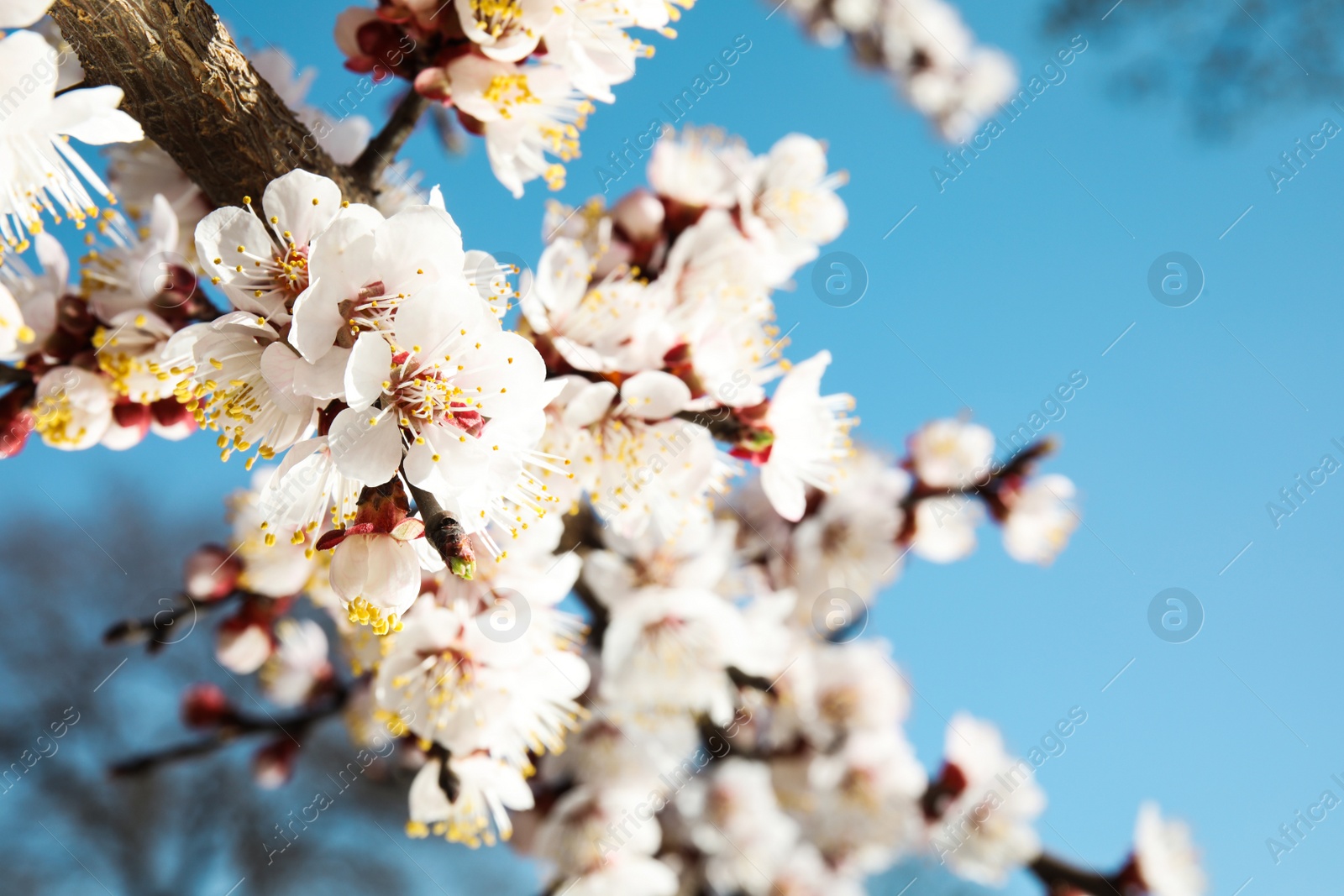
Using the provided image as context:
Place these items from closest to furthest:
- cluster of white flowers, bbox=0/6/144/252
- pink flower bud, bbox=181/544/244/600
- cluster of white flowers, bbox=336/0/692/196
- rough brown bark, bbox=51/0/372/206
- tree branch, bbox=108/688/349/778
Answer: cluster of white flowers, bbox=0/6/144/252, rough brown bark, bbox=51/0/372/206, cluster of white flowers, bbox=336/0/692/196, pink flower bud, bbox=181/544/244/600, tree branch, bbox=108/688/349/778

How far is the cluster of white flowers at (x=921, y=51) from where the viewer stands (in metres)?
2.68

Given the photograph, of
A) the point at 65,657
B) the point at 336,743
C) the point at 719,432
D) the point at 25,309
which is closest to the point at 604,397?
the point at 719,432

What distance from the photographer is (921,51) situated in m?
3.05

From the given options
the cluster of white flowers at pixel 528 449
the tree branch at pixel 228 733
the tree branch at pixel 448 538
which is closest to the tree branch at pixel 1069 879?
the cluster of white flowers at pixel 528 449

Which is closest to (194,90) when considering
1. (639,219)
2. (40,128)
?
(40,128)

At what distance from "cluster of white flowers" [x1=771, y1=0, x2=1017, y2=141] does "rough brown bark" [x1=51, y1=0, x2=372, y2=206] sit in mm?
2343

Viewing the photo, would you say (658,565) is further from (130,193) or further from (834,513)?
(130,193)

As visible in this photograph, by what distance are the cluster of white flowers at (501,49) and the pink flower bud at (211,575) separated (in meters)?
0.81

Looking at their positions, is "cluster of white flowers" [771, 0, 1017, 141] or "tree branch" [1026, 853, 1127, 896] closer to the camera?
"tree branch" [1026, 853, 1127, 896]

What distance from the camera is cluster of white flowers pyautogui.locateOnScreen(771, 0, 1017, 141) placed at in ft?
8.80

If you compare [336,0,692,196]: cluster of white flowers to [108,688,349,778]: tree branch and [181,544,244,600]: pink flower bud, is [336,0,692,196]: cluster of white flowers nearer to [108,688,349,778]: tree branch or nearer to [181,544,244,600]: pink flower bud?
[181,544,244,600]: pink flower bud

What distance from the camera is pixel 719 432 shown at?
2.86 feet

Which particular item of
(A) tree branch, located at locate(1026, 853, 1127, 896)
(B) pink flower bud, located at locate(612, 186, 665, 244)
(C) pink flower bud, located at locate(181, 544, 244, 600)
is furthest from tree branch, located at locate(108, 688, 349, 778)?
(A) tree branch, located at locate(1026, 853, 1127, 896)

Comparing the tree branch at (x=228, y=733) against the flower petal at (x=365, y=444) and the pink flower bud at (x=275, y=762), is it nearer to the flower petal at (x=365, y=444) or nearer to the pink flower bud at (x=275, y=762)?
the pink flower bud at (x=275, y=762)
